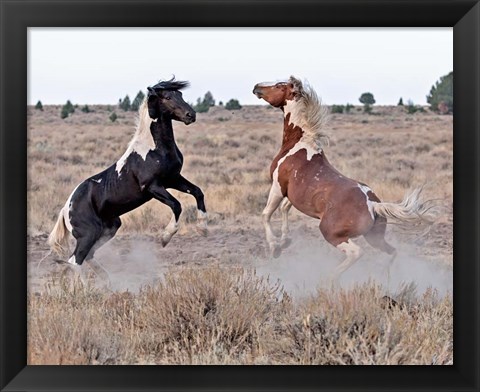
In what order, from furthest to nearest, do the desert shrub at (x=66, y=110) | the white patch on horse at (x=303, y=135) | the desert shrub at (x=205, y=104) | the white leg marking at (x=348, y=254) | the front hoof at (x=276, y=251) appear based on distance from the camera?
the desert shrub at (x=66, y=110) < the desert shrub at (x=205, y=104) < the front hoof at (x=276, y=251) < the white patch on horse at (x=303, y=135) < the white leg marking at (x=348, y=254)

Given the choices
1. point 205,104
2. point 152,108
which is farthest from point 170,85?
point 205,104

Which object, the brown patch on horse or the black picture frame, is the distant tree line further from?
the black picture frame

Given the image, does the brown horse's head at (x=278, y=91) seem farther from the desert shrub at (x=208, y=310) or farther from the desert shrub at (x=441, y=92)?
the desert shrub at (x=441, y=92)

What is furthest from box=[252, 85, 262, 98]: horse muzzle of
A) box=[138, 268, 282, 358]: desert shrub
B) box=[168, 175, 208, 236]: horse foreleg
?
box=[138, 268, 282, 358]: desert shrub

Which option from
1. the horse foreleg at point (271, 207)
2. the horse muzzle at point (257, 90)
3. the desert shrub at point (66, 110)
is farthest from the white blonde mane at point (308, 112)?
the desert shrub at point (66, 110)

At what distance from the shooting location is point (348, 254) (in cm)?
728

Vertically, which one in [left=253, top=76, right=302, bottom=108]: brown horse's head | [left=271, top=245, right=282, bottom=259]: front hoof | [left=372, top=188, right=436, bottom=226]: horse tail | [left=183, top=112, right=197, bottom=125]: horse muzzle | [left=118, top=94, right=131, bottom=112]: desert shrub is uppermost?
[left=118, top=94, right=131, bottom=112]: desert shrub

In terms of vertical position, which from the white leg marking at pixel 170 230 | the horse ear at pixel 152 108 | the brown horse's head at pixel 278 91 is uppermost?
the brown horse's head at pixel 278 91

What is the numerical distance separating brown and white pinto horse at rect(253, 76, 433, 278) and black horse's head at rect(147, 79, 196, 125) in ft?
2.33

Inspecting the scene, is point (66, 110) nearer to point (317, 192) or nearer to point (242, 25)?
point (317, 192)

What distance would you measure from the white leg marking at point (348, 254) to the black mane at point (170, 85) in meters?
1.87

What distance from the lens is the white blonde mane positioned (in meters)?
7.59

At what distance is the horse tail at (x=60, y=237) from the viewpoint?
772cm

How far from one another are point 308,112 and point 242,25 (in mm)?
1956
